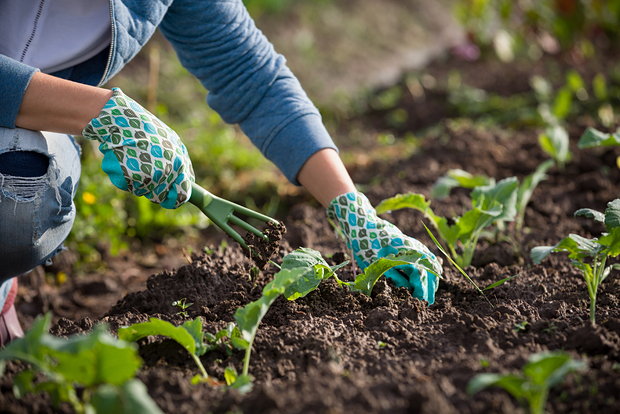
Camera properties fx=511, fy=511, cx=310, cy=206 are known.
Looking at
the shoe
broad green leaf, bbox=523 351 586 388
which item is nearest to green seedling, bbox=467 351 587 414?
broad green leaf, bbox=523 351 586 388

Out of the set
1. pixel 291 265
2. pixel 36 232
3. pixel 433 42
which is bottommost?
pixel 433 42

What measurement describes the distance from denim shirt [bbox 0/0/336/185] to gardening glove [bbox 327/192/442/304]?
217 millimetres

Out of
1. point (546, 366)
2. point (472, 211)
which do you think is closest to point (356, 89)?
point (472, 211)

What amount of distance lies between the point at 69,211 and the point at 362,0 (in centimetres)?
819

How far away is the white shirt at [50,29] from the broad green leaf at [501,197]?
1272 mm

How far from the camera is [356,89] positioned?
566 cm

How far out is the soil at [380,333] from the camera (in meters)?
0.93

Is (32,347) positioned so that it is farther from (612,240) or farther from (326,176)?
(612,240)

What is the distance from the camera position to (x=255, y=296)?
1421 millimetres

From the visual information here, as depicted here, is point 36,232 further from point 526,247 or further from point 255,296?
point 526,247

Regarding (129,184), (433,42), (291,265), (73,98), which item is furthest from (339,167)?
(433,42)

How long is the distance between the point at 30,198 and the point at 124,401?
0.79m

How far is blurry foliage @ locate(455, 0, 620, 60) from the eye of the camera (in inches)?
185

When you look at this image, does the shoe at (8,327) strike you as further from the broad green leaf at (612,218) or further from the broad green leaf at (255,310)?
the broad green leaf at (612,218)
